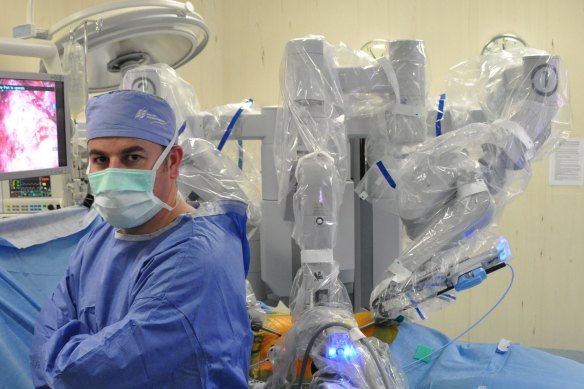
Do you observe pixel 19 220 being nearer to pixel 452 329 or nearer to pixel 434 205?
pixel 434 205

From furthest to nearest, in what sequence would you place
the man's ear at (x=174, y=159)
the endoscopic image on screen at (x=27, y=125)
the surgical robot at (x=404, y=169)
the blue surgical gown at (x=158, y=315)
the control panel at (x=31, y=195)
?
the control panel at (x=31, y=195), the endoscopic image on screen at (x=27, y=125), the surgical robot at (x=404, y=169), the man's ear at (x=174, y=159), the blue surgical gown at (x=158, y=315)

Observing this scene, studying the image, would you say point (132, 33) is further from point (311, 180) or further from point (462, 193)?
point (462, 193)

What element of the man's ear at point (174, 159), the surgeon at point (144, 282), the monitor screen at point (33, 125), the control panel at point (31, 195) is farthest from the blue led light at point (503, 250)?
the control panel at point (31, 195)

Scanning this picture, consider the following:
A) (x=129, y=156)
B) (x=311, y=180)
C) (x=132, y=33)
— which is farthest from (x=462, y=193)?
(x=132, y=33)

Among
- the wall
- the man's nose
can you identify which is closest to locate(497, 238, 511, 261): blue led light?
the man's nose

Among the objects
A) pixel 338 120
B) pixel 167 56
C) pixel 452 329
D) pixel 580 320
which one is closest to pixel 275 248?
pixel 338 120

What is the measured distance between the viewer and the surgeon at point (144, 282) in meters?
1.10

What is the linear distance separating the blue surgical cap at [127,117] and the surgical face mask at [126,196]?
83 mm

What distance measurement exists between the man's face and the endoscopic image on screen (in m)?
0.45

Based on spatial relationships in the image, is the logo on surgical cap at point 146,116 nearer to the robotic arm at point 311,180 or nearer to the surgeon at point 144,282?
the surgeon at point 144,282

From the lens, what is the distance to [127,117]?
1.27 m

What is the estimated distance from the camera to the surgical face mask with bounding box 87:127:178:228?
4.14ft

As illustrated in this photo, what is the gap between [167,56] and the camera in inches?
85.7

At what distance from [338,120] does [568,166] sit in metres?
2.30
